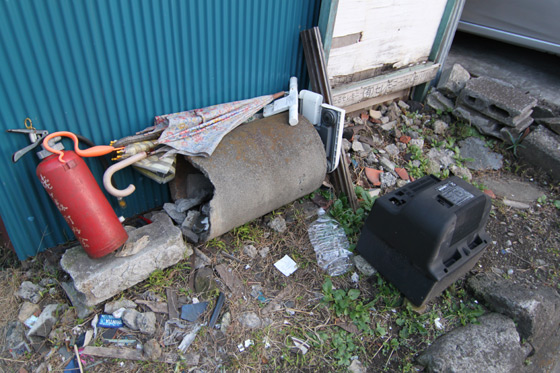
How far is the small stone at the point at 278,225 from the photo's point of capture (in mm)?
3145

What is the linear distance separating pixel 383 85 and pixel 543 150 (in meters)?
2.01

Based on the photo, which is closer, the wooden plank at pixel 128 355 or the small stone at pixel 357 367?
the wooden plank at pixel 128 355

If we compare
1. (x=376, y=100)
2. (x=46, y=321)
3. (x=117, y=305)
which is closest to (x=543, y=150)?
(x=376, y=100)

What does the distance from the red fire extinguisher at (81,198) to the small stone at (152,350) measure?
65 centimetres

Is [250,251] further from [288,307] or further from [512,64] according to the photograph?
[512,64]

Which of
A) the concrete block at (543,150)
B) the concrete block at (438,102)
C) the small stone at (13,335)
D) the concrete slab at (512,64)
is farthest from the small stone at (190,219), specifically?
the concrete slab at (512,64)

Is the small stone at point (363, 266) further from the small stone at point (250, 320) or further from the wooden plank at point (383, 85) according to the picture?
the wooden plank at point (383, 85)

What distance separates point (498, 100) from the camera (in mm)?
4418

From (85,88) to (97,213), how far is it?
0.83 m

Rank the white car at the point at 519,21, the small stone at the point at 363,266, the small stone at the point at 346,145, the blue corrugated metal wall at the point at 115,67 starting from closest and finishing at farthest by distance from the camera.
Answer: the blue corrugated metal wall at the point at 115,67 < the small stone at the point at 363,266 < the small stone at the point at 346,145 < the white car at the point at 519,21

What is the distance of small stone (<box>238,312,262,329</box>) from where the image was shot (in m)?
2.51

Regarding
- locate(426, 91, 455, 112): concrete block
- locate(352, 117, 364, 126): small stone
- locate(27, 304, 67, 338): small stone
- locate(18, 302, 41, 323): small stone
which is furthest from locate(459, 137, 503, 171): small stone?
locate(18, 302, 41, 323): small stone

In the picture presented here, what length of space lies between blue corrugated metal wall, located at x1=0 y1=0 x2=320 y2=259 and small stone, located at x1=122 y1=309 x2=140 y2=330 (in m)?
0.88

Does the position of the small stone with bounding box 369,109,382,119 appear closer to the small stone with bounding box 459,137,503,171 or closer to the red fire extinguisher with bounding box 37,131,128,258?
the small stone with bounding box 459,137,503,171
